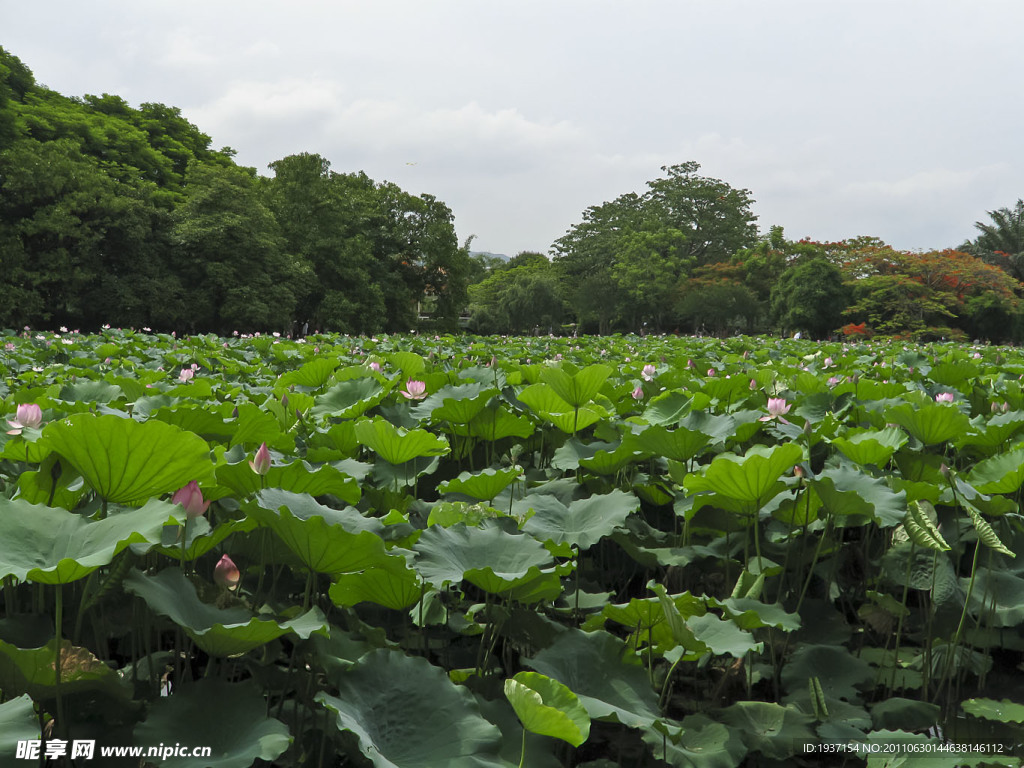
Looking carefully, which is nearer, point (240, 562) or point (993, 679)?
point (240, 562)

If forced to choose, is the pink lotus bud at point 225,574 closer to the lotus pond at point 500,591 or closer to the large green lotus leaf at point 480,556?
the lotus pond at point 500,591

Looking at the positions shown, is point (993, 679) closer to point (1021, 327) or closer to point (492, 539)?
point (492, 539)

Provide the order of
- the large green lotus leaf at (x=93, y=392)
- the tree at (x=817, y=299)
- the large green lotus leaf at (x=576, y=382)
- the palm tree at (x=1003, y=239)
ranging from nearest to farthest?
the large green lotus leaf at (x=576, y=382)
the large green lotus leaf at (x=93, y=392)
the tree at (x=817, y=299)
the palm tree at (x=1003, y=239)

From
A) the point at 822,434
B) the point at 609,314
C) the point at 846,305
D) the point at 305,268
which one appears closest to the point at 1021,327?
the point at 846,305

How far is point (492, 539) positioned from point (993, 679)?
1.25 metres

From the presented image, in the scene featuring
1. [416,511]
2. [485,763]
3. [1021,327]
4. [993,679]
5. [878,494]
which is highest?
[1021,327]

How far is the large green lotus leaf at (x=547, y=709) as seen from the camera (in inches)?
29.6

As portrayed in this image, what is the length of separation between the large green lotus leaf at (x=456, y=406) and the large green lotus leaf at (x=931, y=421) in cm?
116

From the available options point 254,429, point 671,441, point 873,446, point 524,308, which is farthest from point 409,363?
point 524,308

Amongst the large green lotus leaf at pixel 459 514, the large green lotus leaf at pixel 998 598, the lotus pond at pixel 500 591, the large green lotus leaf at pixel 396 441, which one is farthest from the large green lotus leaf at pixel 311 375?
the large green lotus leaf at pixel 998 598

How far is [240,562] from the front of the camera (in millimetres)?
1290

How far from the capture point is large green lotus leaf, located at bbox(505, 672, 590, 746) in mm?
753

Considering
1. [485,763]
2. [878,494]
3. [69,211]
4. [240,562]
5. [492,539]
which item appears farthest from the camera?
[69,211]

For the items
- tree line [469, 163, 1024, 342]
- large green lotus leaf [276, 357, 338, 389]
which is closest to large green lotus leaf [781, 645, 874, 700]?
large green lotus leaf [276, 357, 338, 389]
